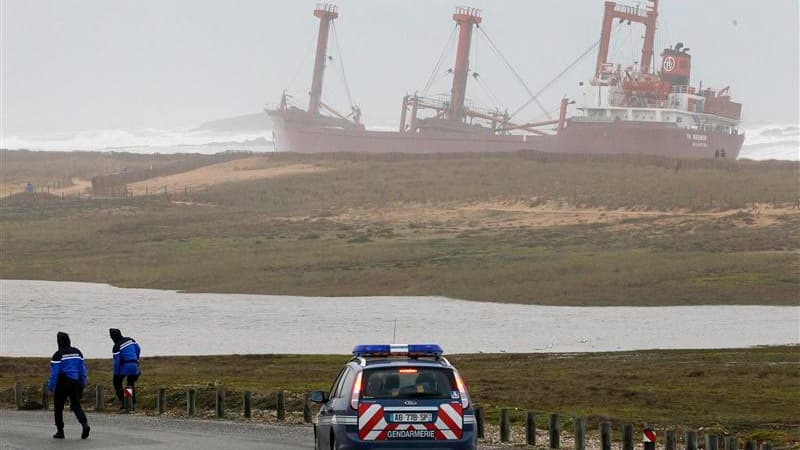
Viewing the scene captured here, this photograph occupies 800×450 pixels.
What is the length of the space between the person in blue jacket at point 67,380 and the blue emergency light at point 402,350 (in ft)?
24.7

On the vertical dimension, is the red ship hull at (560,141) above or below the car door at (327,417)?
above

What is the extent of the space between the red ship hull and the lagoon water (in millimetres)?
83449

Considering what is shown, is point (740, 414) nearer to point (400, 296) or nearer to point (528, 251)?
point (400, 296)

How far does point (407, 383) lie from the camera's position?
1892 cm

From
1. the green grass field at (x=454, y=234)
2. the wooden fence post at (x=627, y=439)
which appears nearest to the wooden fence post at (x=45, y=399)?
the wooden fence post at (x=627, y=439)

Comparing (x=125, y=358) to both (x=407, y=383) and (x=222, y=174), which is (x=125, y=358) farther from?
(x=222, y=174)

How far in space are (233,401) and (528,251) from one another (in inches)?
1696

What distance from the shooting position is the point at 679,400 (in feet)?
100

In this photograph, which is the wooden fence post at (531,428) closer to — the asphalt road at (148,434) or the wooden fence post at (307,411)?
the asphalt road at (148,434)

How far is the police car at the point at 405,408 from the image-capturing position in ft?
61.2

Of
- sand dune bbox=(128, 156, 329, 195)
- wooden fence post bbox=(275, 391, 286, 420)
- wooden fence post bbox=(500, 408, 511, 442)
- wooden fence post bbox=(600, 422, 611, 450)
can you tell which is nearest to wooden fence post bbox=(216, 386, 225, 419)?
wooden fence post bbox=(275, 391, 286, 420)

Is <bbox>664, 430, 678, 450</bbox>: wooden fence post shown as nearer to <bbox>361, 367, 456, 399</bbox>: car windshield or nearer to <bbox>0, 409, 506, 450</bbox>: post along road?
<bbox>361, 367, 456, 399</bbox>: car windshield

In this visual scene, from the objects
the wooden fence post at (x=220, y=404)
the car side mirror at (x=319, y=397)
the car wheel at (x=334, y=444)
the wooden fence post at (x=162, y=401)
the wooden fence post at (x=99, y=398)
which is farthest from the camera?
the wooden fence post at (x=99, y=398)

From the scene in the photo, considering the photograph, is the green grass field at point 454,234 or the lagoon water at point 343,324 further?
the green grass field at point 454,234
